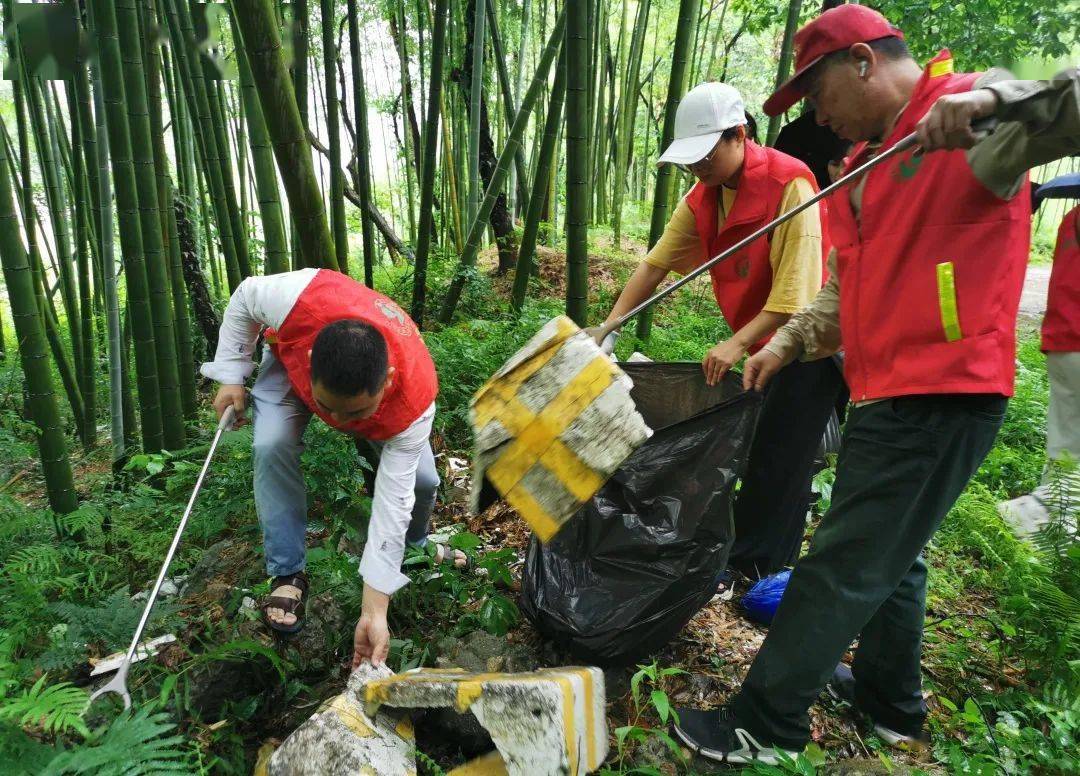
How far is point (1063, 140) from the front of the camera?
48.1 inches

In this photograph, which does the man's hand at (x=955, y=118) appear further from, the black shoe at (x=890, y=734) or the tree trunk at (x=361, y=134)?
the tree trunk at (x=361, y=134)

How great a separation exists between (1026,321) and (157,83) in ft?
29.3

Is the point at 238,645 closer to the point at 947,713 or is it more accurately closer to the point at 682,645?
the point at 682,645

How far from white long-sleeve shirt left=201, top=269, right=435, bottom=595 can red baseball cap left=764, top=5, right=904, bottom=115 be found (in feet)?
4.87

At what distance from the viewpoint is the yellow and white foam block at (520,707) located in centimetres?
146

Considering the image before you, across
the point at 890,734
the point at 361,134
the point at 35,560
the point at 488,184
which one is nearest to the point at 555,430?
the point at 890,734

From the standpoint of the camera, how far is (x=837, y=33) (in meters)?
1.54

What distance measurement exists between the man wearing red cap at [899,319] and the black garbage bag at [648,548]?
0.28 metres

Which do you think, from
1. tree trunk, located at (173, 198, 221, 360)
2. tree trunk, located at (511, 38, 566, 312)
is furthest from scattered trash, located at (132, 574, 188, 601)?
tree trunk, located at (173, 198, 221, 360)

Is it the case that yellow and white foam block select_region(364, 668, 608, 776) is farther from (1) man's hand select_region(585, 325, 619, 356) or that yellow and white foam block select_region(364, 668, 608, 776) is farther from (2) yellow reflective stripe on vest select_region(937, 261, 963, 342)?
(2) yellow reflective stripe on vest select_region(937, 261, 963, 342)

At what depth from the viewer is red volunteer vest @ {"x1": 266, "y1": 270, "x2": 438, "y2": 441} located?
1987mm

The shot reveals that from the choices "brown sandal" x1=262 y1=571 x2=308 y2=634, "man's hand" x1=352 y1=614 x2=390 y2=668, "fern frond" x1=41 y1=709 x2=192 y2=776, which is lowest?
"brown sandal" x1=262 y1=571 x2=308 y2=634

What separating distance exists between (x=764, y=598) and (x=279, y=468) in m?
1.80

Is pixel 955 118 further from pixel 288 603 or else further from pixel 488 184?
pixel 488 184
